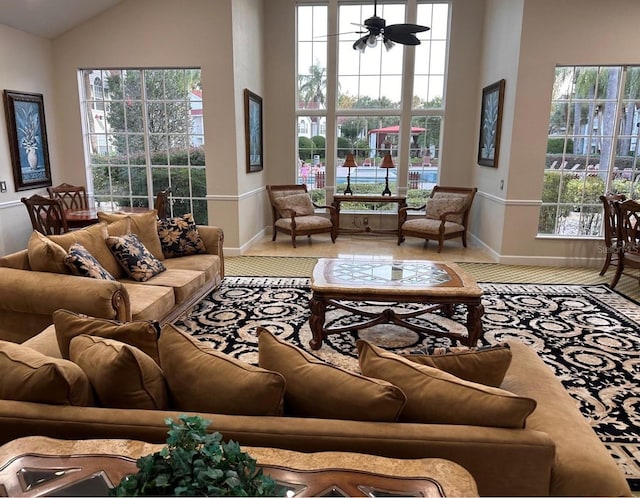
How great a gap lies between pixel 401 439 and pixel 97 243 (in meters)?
3.03

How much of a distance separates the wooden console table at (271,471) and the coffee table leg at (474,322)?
2.27 m

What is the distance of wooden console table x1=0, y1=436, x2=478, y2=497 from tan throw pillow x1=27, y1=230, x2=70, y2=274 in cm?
203

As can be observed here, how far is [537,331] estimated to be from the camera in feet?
12.4

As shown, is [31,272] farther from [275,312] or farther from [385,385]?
[385,385]

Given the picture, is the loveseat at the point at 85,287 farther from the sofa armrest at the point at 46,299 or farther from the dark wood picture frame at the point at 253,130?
the dark wood picture frame at the point at 253,130

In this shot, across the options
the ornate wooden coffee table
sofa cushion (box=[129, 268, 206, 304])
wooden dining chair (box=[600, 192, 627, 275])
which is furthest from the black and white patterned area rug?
wooden dining chair (box=[600, 192, 627, 275])

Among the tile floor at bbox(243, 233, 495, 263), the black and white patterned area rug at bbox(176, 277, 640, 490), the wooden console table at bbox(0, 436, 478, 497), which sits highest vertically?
the wooden console table at bbox(0, 436, 478, 497)

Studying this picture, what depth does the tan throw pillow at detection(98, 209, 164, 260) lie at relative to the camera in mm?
4000

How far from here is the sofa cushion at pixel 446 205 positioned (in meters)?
6.63

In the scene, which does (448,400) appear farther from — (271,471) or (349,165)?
(349,165)

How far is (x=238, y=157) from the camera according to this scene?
5.93m

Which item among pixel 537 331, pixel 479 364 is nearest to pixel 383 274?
pixel 537 331

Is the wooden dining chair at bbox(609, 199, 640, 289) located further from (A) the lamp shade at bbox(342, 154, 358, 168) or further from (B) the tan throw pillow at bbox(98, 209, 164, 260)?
(B) the tan throw pillow at bbox(98, 209, 164, 260)

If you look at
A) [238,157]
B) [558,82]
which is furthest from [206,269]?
[558,82]
